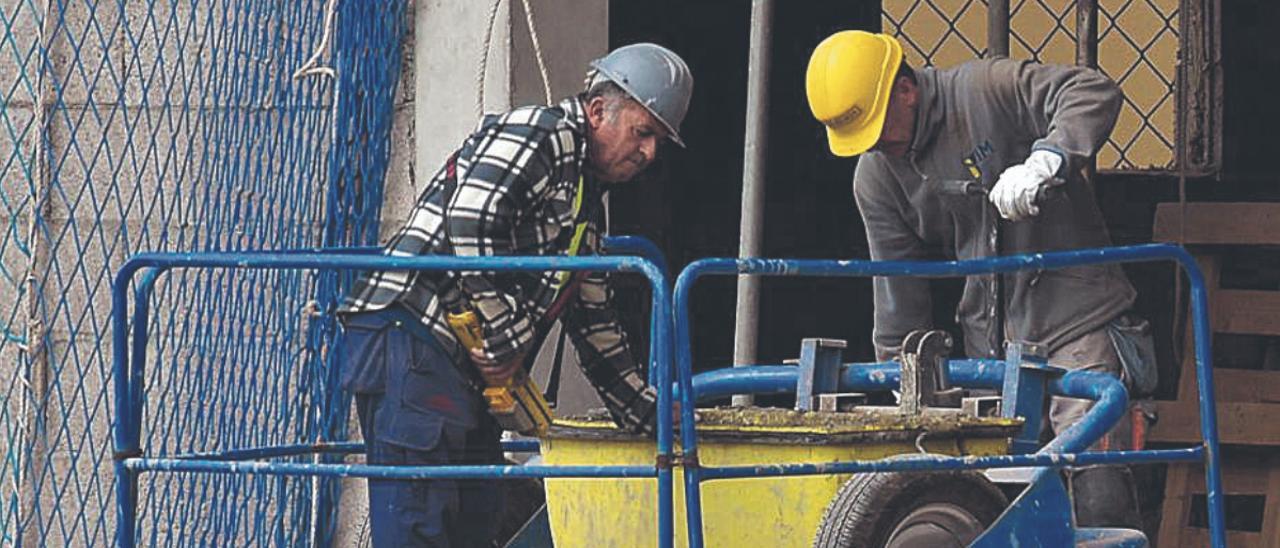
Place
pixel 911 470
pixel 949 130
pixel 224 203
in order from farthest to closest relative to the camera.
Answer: pixel 224 203, pixel 949 130, pixel 911 470

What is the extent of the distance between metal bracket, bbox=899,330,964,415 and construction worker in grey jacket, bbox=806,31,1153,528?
2.27ft

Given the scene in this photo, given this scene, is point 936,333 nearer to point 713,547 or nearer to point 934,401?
point 934,401

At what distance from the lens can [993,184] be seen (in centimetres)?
614

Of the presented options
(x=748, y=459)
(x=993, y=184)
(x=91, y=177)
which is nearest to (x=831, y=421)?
(x=748, y=459)

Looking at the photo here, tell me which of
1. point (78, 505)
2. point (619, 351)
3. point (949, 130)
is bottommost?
point (78, 505)

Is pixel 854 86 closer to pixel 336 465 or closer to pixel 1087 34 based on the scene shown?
pixel 1087 34

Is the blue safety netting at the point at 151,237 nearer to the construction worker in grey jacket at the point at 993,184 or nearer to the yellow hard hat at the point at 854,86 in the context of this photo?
the yellow hard hat at the point at 854,86

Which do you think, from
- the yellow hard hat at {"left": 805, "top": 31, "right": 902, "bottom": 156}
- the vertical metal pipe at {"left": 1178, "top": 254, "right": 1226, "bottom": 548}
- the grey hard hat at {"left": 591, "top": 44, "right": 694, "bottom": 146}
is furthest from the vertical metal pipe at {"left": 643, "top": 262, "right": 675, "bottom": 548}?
the yellow hard hat at {"left": 805, "top": 31, "right": 902, "bottom": 156}

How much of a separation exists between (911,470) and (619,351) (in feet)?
2.87

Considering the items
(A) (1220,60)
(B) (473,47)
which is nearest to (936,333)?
(B) (473,47)

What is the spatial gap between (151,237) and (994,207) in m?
2.33

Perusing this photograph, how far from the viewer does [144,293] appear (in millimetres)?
4680

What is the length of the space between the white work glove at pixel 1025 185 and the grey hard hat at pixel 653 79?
949mm

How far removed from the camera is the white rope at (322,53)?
6539 millimetres
